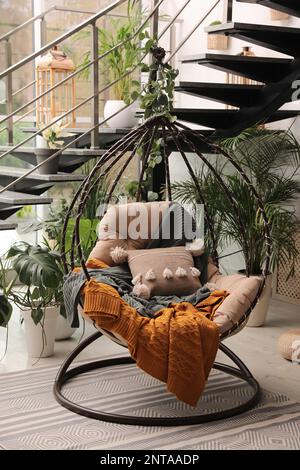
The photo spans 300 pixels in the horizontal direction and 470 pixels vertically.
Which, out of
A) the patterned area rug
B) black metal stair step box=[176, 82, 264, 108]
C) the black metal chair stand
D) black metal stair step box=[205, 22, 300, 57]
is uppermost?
black metal stair step box=[205, 22, 300, 57]

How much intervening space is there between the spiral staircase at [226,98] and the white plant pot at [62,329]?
0.67 m

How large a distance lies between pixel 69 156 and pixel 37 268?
0.96m

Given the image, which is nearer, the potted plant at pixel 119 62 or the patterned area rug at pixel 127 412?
the patterned area rug at pixel 127 412

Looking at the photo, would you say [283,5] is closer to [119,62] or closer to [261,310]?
[119,62]

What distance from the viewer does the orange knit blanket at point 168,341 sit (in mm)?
3102

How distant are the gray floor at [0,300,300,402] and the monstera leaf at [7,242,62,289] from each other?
458 mm

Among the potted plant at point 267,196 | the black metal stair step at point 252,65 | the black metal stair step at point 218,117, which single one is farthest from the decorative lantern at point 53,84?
the potted plant at point 267,196

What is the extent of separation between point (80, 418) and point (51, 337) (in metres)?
0.89

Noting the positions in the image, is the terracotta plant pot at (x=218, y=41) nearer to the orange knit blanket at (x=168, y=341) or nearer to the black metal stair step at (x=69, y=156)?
the black metal stair step at (x=69, y=156)

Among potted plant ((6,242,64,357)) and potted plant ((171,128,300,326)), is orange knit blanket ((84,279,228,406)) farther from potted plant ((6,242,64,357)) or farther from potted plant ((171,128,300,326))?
potted plant ((171,128,300,326))

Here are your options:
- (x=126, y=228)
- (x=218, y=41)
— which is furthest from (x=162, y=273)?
(x=218, y=41)

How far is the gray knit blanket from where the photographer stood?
133 inches

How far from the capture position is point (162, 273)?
12.3ft

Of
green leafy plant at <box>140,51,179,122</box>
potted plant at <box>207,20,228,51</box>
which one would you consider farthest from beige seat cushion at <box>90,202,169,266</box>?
potted plant at <box>207,20,228,51</box>
